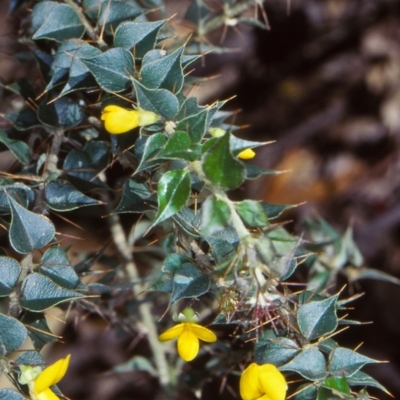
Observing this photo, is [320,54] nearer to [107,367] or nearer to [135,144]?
[107,367]

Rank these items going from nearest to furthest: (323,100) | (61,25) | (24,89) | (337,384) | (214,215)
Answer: (214,215) → (337,384) → (61,25) → (24,89) → (323,100)

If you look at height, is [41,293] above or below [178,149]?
below

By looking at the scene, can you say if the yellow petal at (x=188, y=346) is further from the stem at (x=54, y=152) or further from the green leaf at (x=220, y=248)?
the stem at (x=54, y=152)

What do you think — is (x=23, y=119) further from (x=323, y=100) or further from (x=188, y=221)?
(x=323, y=100)

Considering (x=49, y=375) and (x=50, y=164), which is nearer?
(x=49, y=375)

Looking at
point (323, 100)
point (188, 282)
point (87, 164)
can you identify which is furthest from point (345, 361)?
point (323, 100)

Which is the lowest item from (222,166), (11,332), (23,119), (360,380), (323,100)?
(323,100)

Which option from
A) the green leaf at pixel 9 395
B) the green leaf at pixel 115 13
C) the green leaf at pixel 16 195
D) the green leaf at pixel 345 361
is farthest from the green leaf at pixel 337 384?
the green leaf at pixel 115 13
